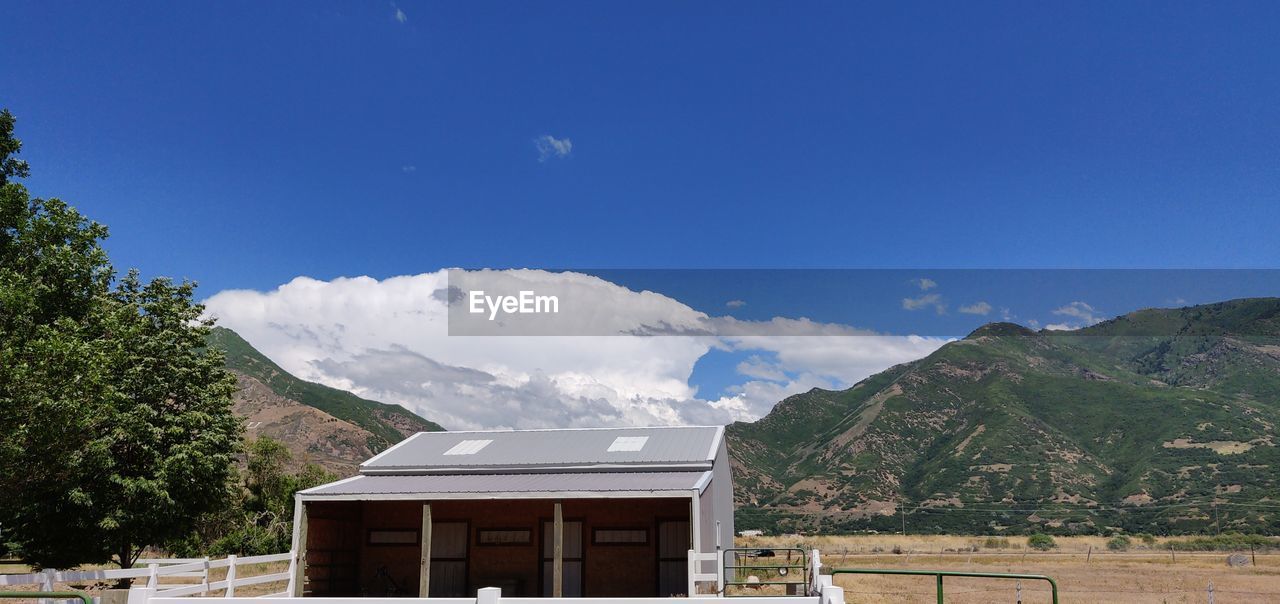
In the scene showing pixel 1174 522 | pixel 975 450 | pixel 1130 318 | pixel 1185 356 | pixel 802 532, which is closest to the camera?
pixel 1174 522

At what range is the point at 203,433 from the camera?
2100cm

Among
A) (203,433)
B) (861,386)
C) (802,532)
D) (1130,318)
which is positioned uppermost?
(1130,318)

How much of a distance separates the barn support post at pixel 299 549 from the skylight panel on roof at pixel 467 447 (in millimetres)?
4442

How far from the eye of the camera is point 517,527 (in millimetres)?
21281

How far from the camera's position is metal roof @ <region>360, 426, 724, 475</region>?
66.3ft

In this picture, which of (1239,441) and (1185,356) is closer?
(1239,441)

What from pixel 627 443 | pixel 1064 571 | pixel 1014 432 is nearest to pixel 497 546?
pixel 627 443

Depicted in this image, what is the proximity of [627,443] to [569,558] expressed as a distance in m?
3.08

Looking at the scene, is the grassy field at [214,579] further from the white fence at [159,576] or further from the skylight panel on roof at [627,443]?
the skylight panel on roof at [627,443]

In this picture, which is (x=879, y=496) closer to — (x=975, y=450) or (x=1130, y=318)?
(x=975, y=450)

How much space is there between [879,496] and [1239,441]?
29.4 m

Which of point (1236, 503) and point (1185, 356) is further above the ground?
point (1185, 356)

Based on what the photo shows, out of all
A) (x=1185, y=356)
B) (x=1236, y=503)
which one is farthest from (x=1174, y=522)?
(x=1185, y=356)

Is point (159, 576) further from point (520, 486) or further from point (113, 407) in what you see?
point (520, 486)
